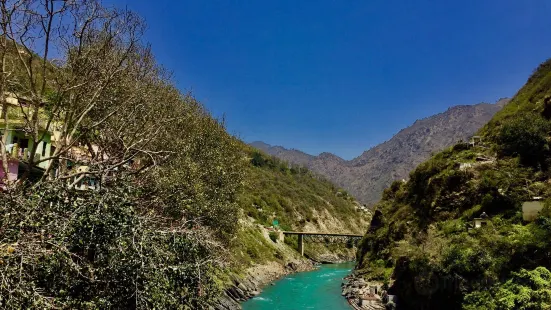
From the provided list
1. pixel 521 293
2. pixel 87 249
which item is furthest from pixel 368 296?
pixel 87 249

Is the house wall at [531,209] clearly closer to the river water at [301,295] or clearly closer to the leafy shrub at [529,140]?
the leafy shrub at [529,140]

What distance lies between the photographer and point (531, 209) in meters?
24.2

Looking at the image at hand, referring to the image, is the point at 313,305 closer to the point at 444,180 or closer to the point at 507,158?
the point at 444,180

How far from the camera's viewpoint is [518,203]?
88.5ft

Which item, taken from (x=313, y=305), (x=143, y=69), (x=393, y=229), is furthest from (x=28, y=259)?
(x=393, y=229)

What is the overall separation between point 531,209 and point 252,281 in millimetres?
29073

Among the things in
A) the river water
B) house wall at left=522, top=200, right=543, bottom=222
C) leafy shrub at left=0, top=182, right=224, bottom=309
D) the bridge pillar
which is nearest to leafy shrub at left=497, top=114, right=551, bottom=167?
house wall at left=522, top=200, right=543, bottom=222

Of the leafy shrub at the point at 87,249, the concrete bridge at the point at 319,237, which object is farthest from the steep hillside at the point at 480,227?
the concrete bridge at the point at 319,237

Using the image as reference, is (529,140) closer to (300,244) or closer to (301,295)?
(301,295)

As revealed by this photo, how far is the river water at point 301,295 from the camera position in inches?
1401

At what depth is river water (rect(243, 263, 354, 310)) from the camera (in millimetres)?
35594

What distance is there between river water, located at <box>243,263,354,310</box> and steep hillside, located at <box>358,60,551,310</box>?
5.41 meters

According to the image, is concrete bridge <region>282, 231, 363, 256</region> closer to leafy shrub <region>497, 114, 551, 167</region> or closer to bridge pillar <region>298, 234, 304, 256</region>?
bridge pillar <region>298, 234, 304, 256</region>

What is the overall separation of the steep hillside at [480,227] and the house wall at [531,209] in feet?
1.62
